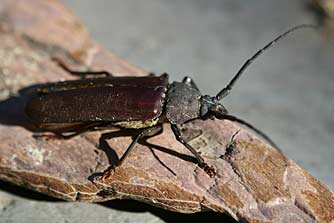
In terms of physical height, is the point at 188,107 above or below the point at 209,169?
above

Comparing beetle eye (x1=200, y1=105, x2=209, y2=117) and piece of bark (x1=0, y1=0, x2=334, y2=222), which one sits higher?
beetle eye (x1=200, y1=105, x2=209, y2=117)

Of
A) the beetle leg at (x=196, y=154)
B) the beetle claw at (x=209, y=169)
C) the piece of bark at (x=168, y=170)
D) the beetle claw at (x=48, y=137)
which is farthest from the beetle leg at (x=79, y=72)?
the beetle claw at (x=209, y=169)

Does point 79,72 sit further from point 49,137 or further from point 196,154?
point 196,154

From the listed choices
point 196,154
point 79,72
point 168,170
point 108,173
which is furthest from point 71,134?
point 196,154

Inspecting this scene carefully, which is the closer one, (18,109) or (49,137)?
(49,137)

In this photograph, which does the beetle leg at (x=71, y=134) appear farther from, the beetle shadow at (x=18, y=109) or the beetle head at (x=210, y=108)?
the beetle head at (x=210, y=108)

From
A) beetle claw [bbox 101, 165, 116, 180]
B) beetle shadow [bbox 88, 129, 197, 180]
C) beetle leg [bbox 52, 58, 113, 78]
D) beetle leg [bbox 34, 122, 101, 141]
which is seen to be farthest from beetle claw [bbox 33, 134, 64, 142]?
beetle leg [bbox 52, 58, 113, 78]

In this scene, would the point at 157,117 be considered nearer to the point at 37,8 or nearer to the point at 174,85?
the point at 174,85

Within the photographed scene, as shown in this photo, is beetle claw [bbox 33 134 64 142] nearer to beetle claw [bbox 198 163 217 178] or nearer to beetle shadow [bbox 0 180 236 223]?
beetle shadow [bbox 0 180 236 223]
